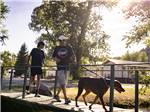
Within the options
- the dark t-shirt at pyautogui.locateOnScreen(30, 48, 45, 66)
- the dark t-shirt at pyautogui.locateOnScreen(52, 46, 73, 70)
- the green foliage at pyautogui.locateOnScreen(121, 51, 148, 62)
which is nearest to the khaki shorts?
the dark t-shirt at pyautogui.locateOnScreen(52, 46, 73, 70)

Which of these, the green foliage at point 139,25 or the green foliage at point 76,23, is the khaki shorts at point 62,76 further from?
the green foliage at point 76,23

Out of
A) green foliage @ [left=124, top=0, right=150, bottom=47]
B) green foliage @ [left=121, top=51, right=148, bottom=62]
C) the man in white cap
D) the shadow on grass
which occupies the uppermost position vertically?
green foliage @ [left=121, top=51, right=148, bottom=62]

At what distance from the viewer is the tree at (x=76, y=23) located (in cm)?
4656

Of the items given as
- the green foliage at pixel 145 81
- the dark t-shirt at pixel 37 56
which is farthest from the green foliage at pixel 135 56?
the dark t-shirt at pixel 37 56

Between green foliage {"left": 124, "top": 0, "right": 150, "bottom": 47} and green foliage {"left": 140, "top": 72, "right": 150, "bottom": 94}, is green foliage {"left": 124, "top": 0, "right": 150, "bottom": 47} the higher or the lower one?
the higher one

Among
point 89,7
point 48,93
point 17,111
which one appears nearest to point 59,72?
point 17,111

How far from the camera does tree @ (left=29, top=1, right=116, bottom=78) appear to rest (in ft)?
153

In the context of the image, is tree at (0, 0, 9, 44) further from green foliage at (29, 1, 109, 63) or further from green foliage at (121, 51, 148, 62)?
green foliage at (121, 51, 148, 62)

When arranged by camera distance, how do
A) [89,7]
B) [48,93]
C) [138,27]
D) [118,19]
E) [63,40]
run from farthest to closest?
[89,7]
[118,19]
[138,27]
[48,93]
[63,40]

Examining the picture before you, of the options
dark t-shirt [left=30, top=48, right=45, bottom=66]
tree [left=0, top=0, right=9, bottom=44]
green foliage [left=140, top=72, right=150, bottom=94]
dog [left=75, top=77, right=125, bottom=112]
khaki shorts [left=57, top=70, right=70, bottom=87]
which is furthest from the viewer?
tree [left=0, top=0, right=9, bottom=44]

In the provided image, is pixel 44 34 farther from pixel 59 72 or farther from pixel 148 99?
pixel 59 72

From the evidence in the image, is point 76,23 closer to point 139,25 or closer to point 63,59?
point 139,25

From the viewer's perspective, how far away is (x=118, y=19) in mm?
21078

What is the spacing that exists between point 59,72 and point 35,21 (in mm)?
40848
